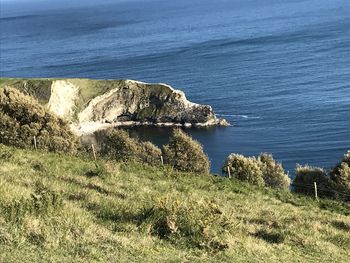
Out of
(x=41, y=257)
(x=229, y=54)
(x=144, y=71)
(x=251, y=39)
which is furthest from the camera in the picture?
(x=251, y=39)

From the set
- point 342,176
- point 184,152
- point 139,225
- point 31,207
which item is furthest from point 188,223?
point 184,152

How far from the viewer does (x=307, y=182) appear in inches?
1571

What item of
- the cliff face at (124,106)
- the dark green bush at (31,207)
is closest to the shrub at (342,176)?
the dark green bush at (31,207)

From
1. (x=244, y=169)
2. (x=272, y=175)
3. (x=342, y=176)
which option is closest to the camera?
(x=342, y=176)

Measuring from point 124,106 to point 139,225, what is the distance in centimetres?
10220

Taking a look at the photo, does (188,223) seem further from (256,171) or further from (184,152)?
(184,152)

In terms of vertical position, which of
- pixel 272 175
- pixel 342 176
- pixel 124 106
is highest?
pixel 124 106

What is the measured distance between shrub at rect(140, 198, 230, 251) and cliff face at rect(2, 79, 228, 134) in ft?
307

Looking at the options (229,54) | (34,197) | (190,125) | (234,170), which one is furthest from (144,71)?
(34,197)

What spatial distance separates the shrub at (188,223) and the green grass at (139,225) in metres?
0.02

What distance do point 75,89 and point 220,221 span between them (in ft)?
323

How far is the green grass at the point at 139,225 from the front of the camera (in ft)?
34.9

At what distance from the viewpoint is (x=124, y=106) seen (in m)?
114

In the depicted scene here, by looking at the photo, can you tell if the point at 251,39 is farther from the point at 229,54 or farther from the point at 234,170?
the point at 234,170
